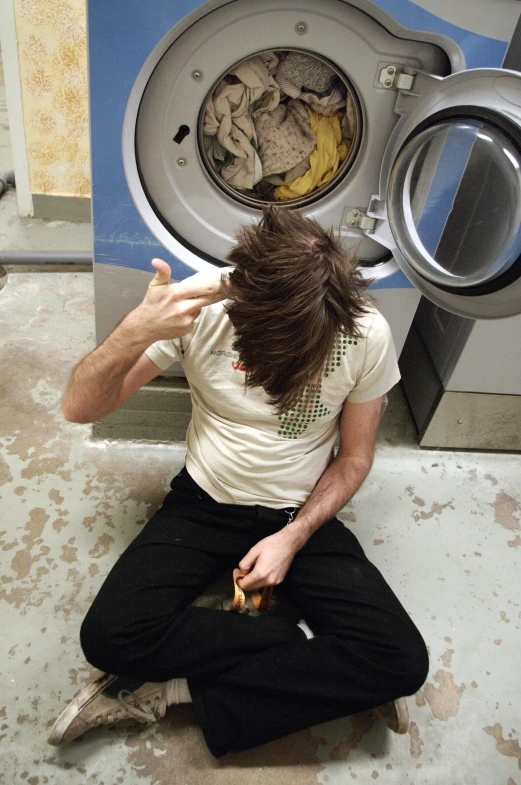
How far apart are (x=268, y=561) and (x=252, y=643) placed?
0.15 meters

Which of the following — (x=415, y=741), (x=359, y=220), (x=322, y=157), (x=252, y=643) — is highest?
(x=322, y=157)

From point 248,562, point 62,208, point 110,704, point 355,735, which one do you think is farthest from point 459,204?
point 62,208

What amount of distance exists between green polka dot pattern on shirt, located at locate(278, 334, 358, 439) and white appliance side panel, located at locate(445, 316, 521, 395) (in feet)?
1.70

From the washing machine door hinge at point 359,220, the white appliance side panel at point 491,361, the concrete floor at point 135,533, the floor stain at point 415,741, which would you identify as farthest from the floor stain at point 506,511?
the washing machine door hinge at point 359,220

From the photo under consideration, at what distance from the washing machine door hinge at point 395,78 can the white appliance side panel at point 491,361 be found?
581 mm

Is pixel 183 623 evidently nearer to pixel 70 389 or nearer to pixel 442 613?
pixel 70 389

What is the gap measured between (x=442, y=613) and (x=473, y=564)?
0.58 ft

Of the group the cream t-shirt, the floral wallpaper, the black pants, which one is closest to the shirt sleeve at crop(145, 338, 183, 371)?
the cream t-shirt

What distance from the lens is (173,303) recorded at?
3.29ft

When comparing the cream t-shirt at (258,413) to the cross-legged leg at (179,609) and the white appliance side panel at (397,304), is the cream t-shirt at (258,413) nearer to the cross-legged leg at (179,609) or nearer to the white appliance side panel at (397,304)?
the cross-legged leg at (179,609)

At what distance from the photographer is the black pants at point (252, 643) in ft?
3.47

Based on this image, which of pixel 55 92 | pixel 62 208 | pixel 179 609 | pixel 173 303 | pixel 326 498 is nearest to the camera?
pixel 173 303

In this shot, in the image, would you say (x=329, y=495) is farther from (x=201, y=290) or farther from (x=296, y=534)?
(x=201, y=290)

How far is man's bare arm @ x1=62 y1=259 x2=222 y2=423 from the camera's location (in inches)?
39.3
